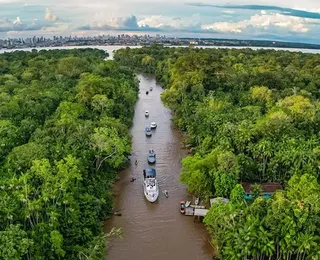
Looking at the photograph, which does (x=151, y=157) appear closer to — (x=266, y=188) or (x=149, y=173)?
(x=149, y=173)

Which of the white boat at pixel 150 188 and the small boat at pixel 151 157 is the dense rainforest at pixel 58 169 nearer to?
the white boat at pixel 150 188

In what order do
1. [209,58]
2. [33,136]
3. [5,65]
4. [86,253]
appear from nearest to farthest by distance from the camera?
[86,253] < [33,136] < [209,58] < [5,65]

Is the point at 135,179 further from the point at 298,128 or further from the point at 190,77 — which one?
the point at 190,77

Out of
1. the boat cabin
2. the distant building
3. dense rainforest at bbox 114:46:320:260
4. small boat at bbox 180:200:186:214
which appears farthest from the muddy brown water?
the distant building

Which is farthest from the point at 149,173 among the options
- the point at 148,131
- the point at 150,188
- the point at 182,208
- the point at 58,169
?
the point at 148,131

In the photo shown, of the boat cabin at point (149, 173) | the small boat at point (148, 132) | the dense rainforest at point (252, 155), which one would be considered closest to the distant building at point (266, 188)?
the dense rainforest at point (252, 155)

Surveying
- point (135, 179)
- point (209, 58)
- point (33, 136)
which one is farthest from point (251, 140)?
point (209, 58)

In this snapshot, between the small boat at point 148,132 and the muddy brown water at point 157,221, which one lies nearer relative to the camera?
the muddy brown water at point 157,221
